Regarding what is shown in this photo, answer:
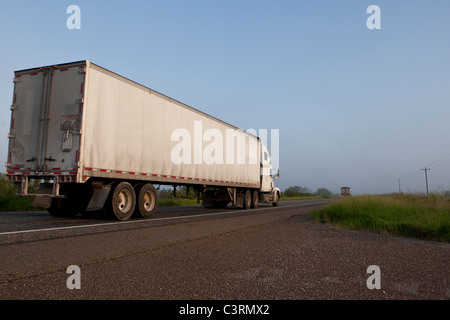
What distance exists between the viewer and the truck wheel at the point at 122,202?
10.1m

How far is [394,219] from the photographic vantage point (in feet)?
32.9

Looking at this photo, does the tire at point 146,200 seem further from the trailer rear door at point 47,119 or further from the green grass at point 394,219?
the green grass at point 394,219

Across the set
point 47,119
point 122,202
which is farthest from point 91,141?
point 122,202

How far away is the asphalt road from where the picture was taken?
10.9 ft

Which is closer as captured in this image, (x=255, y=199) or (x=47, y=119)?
(x=47, y=119)

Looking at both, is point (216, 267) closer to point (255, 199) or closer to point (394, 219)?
point (394, 219)

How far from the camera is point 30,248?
17.9 ft

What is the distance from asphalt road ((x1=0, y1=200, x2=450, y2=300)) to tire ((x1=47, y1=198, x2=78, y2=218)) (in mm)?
3742

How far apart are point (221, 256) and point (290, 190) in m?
69.4

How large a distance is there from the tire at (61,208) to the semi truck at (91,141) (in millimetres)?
30

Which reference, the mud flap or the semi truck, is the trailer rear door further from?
the mud flap

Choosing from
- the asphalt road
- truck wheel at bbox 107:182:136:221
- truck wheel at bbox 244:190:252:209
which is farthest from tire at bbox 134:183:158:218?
truck wheel at bbox 244:190:252:209

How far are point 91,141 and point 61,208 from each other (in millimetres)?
3041
